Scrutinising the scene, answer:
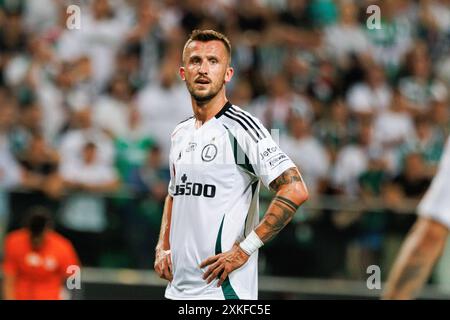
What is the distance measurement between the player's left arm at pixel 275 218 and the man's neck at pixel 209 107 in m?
0.64

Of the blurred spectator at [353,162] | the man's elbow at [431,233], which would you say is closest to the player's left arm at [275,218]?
the man's elbow at [431,233]

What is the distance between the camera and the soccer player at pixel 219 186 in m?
6.19

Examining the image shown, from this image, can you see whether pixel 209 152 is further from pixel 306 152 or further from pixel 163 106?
pixel 163 106

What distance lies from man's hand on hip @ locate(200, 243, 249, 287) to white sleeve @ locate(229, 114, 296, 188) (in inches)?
17.7

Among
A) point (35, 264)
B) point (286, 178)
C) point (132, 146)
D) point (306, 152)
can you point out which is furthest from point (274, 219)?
point (306, 152)

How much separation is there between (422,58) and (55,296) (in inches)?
277

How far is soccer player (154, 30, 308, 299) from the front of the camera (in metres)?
6.19

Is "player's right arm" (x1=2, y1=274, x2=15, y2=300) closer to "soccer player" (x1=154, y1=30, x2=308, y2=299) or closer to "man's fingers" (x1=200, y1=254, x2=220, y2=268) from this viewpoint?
"soccer player" (x1=154, y1=30, x2=308, y2=299)

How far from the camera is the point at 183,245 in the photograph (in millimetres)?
6414

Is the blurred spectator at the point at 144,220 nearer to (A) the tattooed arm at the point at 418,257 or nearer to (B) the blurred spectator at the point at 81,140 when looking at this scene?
(B) the blurred spectator at the point at 81,140

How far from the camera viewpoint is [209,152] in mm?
6367

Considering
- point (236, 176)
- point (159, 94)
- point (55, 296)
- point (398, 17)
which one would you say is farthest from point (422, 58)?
point (236, 176)

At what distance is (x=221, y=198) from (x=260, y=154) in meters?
0.37

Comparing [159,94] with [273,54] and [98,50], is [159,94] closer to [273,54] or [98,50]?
[98,50]
